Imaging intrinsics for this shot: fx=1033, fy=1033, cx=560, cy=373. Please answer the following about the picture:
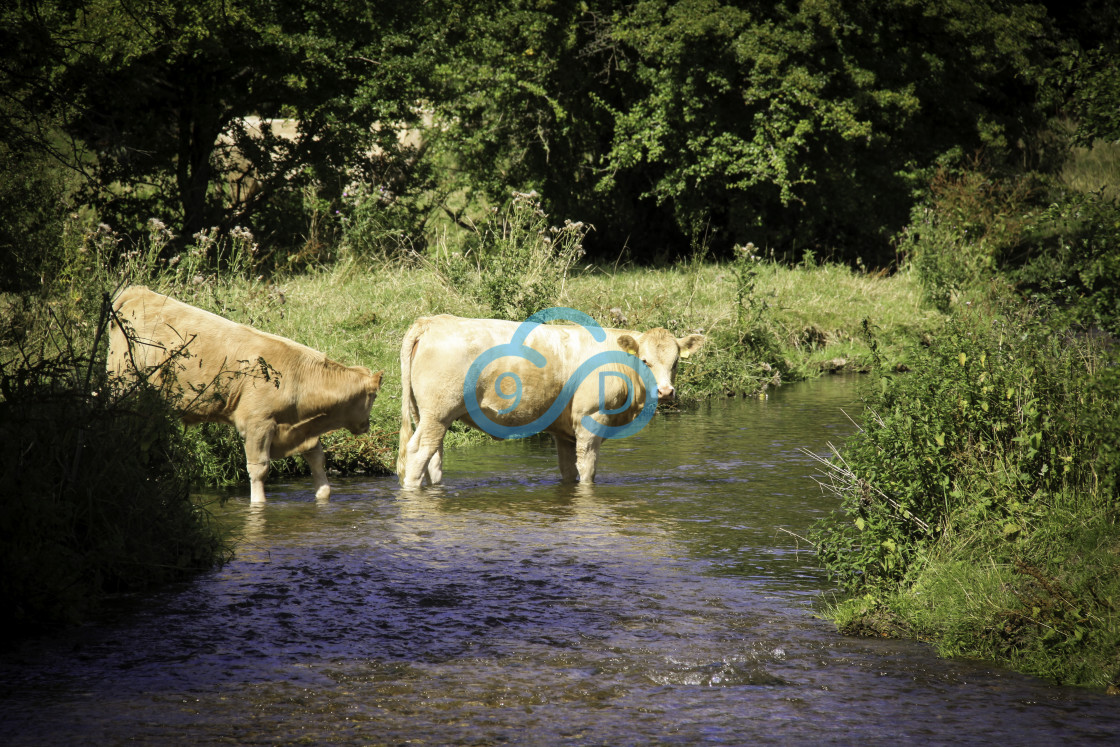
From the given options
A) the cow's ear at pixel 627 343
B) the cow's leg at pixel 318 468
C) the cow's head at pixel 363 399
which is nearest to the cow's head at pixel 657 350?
the cow's ear at pixel 627 343

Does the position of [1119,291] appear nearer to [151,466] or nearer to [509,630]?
[509,630]

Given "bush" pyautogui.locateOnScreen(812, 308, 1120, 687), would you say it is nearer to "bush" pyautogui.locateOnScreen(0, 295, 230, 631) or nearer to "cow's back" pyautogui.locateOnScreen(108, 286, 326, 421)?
"bush" pyautogui.locateOnScreen(0, 295, 230, 631)

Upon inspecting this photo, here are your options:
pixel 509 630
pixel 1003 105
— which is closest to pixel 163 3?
pixel 509 630

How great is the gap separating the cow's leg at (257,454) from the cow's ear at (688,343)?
4129mm

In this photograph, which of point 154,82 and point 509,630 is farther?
point 154,82

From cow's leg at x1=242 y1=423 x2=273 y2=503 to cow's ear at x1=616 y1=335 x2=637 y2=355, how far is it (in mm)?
3441

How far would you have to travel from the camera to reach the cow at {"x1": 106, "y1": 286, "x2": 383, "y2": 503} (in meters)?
9.04

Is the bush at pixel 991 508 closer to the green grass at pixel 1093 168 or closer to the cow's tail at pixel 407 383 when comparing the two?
the cow's tail at pixel 407 383

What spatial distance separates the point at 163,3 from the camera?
17.5m

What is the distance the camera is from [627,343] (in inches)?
404

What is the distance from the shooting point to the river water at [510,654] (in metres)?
4.55

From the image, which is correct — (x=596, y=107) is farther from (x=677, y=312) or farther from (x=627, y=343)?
(x=627, y=343)

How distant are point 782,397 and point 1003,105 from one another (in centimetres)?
1802

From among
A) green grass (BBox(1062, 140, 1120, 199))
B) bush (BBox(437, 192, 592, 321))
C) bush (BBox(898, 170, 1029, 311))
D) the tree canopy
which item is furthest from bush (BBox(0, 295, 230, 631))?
green grass (BBox(1062, 140, 1120, 199))
